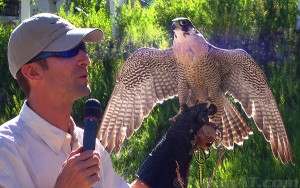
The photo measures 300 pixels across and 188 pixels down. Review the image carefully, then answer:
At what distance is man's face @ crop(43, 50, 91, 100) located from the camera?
2.45 meters

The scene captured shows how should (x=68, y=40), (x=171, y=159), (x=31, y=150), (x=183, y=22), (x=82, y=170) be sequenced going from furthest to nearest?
1. (x=183, y=22)
2. (x=171, y=159)
3. (x=68, y=40)
4. (x=31, y=150)
5. (x=82, y=170)

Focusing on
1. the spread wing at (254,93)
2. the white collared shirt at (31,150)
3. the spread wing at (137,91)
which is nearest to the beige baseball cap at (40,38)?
the white collared shirt at (31,150)

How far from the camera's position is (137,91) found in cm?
541

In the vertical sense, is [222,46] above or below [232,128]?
below

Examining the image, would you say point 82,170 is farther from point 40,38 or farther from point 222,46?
point 222,46

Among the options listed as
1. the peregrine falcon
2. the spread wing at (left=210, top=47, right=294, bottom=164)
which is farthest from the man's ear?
the spread wing at (left=210, top=47, right=294, bottom=164)

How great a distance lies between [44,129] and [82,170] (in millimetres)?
371

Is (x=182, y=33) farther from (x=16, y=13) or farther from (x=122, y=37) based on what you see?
(x=16, y=13)

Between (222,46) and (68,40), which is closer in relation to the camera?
(68,40)

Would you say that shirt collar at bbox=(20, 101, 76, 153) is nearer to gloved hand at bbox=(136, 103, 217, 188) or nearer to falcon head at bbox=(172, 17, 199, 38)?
gloved hand at bbox=(136, 103, 217, 188)

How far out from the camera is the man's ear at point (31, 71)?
8.07 feet

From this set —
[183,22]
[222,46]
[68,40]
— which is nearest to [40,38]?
[68,40]

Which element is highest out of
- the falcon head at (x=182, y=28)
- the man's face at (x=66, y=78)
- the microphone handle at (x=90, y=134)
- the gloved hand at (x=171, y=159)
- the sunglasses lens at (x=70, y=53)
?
the sunglasses lens at (x=70, y=53)

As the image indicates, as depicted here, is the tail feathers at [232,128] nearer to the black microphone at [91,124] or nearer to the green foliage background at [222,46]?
the green foliage background at [222,46]
